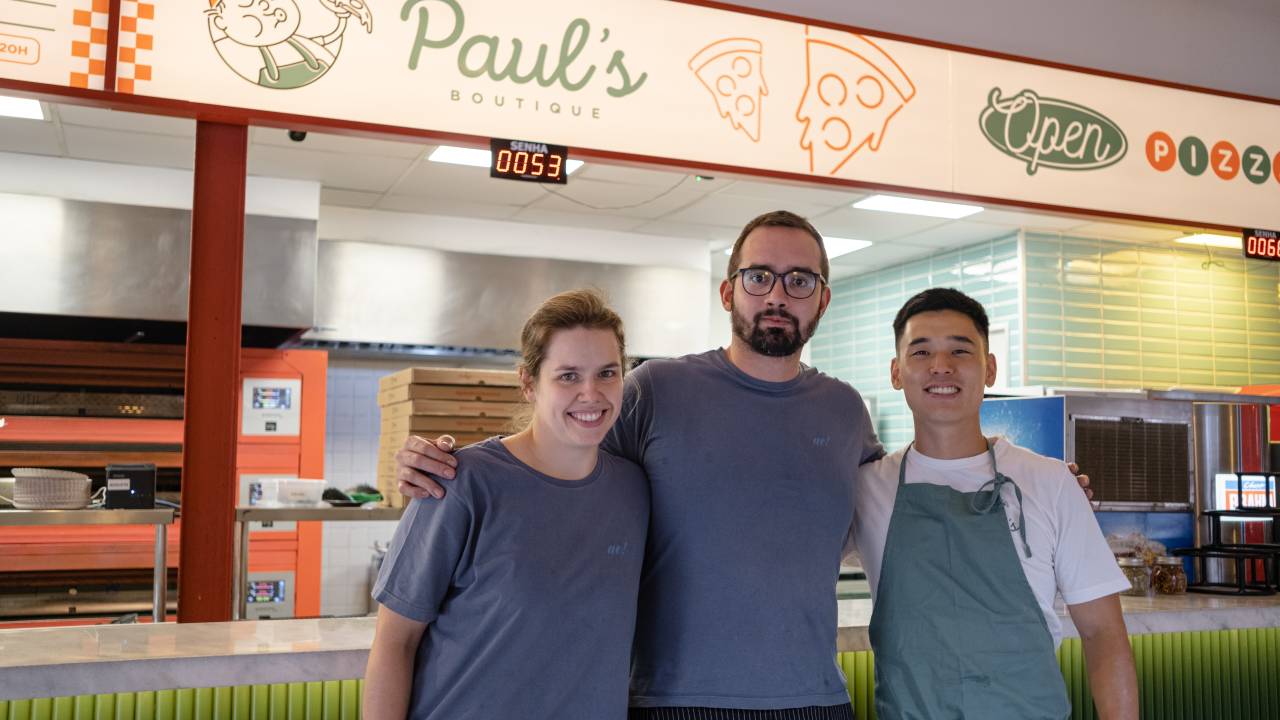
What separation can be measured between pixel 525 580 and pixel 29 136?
211 inches

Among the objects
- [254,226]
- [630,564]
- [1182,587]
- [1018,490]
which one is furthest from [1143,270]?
[630,564]

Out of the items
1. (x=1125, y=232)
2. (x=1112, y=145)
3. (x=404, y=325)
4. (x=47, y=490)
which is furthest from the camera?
(x=1125, y=232)

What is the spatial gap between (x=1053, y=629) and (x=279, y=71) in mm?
2537

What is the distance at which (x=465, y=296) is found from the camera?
7379 millimetres

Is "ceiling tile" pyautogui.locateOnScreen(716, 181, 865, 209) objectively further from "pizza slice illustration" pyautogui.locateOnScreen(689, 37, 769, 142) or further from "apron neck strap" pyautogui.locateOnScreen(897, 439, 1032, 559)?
"apron neck strap" pyautogui.locateOnScreen(897, 439, 1032, 559)

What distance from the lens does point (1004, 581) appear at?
1870 millimetres

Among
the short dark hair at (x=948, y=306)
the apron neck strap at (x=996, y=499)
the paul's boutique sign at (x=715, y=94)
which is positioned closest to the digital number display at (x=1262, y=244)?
the paul's boutique sign at (x=715, y=94)

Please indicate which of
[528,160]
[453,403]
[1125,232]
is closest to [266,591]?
[453,403]

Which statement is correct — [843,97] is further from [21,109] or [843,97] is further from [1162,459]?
[21,109]

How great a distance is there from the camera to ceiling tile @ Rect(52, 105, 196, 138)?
518cm

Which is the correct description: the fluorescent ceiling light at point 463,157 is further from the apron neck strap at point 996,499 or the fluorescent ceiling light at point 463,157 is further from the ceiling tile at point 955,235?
the apron neck strap at point 996,499

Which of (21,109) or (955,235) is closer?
(21,109)

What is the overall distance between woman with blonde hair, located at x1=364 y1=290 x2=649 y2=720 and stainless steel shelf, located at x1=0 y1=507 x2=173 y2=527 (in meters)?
3.45

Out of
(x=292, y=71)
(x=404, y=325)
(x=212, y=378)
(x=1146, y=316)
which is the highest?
(x=292, y=71)
